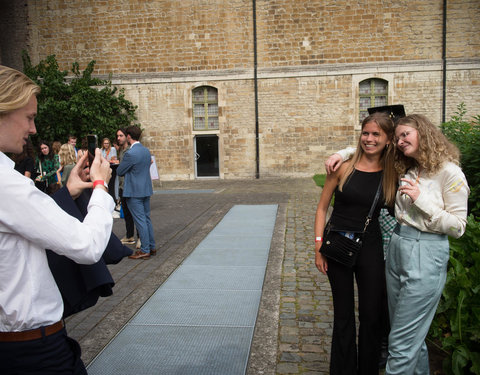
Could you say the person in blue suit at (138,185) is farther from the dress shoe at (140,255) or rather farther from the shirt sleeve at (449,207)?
the shirt sleeve at (449,207)

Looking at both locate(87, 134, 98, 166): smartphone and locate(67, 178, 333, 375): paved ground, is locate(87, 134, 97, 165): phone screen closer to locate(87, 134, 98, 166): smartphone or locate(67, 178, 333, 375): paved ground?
locate(87, 134, 98, 166): smartphone

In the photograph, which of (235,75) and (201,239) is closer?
(201,239)

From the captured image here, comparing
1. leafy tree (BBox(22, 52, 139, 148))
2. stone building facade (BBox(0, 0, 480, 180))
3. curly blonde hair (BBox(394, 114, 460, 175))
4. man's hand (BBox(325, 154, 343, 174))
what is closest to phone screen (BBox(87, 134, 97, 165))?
man's hand (BBox(325, 154, 343, 174))

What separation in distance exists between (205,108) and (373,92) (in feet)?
26.1

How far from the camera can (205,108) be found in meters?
20.5

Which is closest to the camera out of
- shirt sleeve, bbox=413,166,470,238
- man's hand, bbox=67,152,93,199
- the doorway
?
man's hand, bbox=67,152,93,199

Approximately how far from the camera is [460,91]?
19.0m

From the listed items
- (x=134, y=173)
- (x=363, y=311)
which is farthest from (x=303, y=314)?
(x=134, y=173)

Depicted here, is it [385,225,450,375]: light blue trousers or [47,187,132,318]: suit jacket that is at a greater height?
[47,187,132,318]: suit jacket

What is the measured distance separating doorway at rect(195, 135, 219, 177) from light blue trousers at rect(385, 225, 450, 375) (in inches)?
720

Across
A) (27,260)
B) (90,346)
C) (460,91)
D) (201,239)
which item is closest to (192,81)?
(460,91)

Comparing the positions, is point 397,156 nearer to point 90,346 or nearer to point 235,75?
point 90,346

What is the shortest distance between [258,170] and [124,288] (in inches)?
597

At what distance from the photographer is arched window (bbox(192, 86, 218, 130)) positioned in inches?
803
